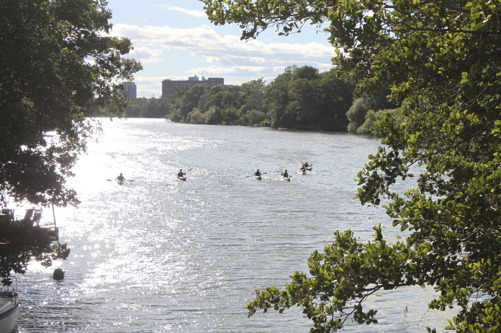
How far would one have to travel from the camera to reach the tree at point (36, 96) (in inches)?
629

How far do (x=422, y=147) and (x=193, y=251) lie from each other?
20.5 m

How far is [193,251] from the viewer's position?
27453 mm

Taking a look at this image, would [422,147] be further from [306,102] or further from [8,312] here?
[306,102]

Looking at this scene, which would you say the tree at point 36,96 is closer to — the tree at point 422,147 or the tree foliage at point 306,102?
the tree at point 422,147

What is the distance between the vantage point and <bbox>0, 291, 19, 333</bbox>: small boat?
52.4 ft

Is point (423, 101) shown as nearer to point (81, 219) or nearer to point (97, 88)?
point (97, 88)

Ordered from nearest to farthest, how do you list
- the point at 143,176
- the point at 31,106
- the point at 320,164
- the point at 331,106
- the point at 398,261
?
the point at 398,261 < the point at 31,106 < the point at 143,176 < the point at 320,164 < the point at 331,106

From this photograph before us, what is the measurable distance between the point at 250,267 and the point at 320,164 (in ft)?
128

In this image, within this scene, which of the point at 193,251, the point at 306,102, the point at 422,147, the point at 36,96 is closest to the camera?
the point at 422,147

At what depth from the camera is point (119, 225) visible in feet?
111

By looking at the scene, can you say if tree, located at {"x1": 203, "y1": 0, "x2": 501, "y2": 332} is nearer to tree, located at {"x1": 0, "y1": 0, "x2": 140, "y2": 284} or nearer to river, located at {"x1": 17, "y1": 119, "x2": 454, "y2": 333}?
river, located at {"x1": 17, "y1": 119, "x2": 454, "y2": 333}

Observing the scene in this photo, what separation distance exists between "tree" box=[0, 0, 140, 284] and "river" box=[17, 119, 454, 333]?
393cm

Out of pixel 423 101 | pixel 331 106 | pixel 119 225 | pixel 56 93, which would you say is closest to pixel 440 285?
pixel 423 101

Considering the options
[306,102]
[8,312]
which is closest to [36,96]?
[8,312]
